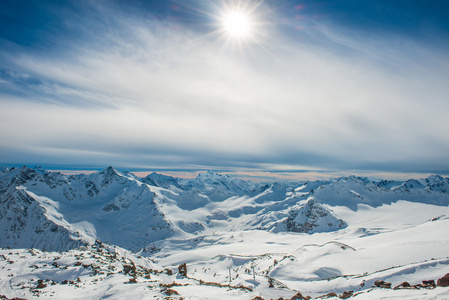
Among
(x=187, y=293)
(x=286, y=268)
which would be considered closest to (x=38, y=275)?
(x=187, y=293)

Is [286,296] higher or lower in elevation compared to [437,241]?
lower

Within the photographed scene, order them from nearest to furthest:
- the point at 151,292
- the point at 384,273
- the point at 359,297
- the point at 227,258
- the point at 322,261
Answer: the point at 359,297, the point at 151,292, the point at 384,273, the point at 322,261, the point at 227,258

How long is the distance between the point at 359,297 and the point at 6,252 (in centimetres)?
6213

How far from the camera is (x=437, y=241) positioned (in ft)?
169

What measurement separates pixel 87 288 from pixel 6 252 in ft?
101

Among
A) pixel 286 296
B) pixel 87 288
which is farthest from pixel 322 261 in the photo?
pixel 87 288

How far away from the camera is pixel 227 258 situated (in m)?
115

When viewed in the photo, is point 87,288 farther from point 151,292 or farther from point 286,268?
point 286,268

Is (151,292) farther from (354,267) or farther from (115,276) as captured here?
(354,267)

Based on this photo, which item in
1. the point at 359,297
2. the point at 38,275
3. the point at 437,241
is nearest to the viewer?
the point at 359,297

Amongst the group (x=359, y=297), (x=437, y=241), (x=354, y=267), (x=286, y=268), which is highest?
(x=359, y=297)

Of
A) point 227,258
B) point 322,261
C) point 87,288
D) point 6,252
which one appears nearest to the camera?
point 87,288

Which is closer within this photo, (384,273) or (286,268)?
(384,273)

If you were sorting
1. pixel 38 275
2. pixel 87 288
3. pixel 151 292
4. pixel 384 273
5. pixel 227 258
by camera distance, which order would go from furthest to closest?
pixel 227 258
pixel 38 275
pixel 384 273
pixel 87 288
pixel 151 292
